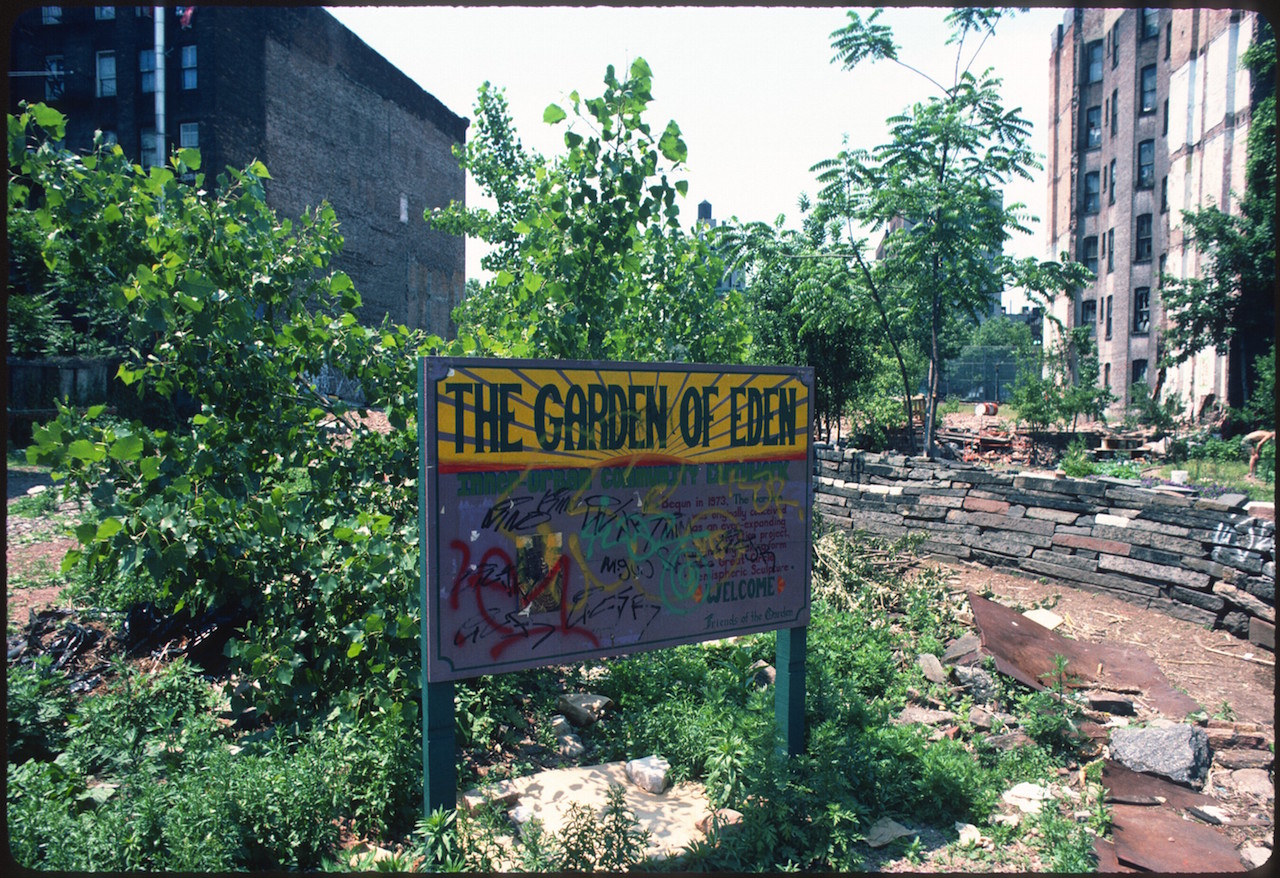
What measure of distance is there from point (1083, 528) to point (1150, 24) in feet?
105

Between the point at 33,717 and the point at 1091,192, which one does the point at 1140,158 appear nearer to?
the point at 1091,192

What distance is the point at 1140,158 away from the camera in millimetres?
29250

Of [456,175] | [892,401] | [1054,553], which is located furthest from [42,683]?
[456,175]

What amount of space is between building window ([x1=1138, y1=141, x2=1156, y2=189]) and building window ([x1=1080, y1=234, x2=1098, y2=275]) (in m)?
4.10

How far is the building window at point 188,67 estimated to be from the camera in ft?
71.4

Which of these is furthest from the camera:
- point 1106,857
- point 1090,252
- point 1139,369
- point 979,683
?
point 1090,252

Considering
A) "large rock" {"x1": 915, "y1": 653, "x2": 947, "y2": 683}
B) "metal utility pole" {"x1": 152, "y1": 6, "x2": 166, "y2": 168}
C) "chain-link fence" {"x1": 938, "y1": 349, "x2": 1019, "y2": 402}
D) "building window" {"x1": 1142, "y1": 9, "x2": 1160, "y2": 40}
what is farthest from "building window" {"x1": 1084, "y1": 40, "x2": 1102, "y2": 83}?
"large rock" {"x1": 915, "y1": 653, "x2": 947, "y2": 683}

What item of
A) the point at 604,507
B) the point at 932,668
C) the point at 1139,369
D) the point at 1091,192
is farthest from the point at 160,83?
the point at 1091,192

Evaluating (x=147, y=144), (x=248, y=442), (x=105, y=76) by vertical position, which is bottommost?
(x=248, y=442)

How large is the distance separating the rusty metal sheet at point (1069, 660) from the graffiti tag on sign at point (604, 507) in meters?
2.22

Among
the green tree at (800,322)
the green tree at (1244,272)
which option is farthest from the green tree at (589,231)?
the green tree at (1244,272)

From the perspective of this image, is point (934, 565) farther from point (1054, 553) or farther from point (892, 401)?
point (892, 401)

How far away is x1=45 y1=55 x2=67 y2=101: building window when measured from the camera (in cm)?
2303

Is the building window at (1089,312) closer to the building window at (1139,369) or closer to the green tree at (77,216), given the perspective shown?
the building window at (1139,369)
